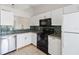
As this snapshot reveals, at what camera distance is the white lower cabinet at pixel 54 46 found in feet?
6.16

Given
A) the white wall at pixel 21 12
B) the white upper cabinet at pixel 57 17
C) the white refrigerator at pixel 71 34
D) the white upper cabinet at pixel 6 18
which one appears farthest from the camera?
the white wall at pixel 21 12

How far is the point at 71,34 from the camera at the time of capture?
1.41m

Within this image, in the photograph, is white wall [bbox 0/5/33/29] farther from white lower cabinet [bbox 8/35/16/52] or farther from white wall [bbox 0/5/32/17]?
white lower cabinet [bbox 8/35/16/52]

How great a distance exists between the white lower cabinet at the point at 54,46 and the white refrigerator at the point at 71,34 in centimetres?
30

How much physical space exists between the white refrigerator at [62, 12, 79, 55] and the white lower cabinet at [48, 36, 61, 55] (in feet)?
0.99

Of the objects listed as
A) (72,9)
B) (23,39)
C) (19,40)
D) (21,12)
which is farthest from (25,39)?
(72,9)

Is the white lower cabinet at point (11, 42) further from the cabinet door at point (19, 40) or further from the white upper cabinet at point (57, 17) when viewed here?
the white upper cabinet at point (57, 17)

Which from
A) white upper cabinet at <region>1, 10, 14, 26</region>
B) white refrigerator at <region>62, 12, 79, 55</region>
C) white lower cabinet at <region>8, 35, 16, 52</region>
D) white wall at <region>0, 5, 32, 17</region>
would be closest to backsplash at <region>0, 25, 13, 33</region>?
Answer: white upper cabinet at <region>1, 10, 14, 26</region>

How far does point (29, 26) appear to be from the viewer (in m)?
4.07

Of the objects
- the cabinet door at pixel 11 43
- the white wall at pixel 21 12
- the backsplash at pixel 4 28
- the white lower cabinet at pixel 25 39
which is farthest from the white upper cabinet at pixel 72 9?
the white wall at pixel 21 12

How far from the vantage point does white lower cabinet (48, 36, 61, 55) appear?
1876mm

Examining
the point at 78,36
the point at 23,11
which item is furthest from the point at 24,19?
the point at 78,36

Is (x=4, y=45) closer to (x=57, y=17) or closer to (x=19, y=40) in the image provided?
(x=19, y=40)

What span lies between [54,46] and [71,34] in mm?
777
